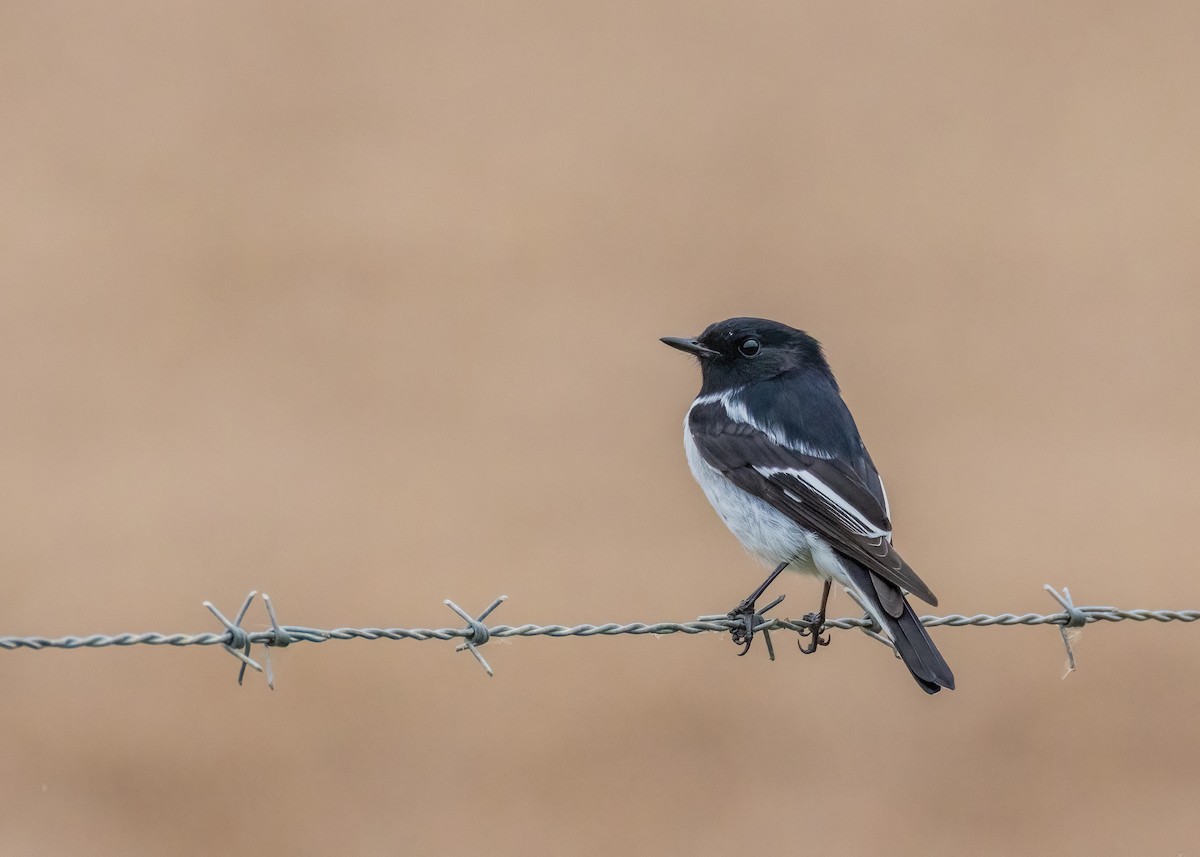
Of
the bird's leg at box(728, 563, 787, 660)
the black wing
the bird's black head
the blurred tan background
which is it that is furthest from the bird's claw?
the blurred tan background

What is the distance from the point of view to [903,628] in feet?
17.1

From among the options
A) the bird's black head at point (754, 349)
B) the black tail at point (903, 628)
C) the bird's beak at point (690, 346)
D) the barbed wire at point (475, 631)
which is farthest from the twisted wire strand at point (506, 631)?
the bird's beak at point (690, 346)

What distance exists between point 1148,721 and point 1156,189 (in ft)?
26.1

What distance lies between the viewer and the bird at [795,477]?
541 cm

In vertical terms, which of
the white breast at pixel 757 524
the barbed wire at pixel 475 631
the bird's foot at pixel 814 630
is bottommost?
the barbed wire at pixel 475 631

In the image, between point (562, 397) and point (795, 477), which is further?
point (562, 397)

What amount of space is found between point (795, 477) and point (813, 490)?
11 cm

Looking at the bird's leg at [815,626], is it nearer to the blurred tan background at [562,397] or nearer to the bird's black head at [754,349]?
the bird's black head at [754,349]

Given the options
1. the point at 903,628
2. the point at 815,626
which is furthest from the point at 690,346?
the point at 903,628

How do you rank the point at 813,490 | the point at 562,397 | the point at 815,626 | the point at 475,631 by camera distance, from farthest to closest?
the point at 562,397 < the point at 813,490 < the point at 815,626 < the point at 475,631

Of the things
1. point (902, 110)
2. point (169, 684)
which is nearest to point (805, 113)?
point (902, 110)

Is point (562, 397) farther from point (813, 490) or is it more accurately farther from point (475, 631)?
point (475, 631)

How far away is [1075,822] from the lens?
29.6 feet

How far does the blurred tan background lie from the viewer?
30.3 ft
